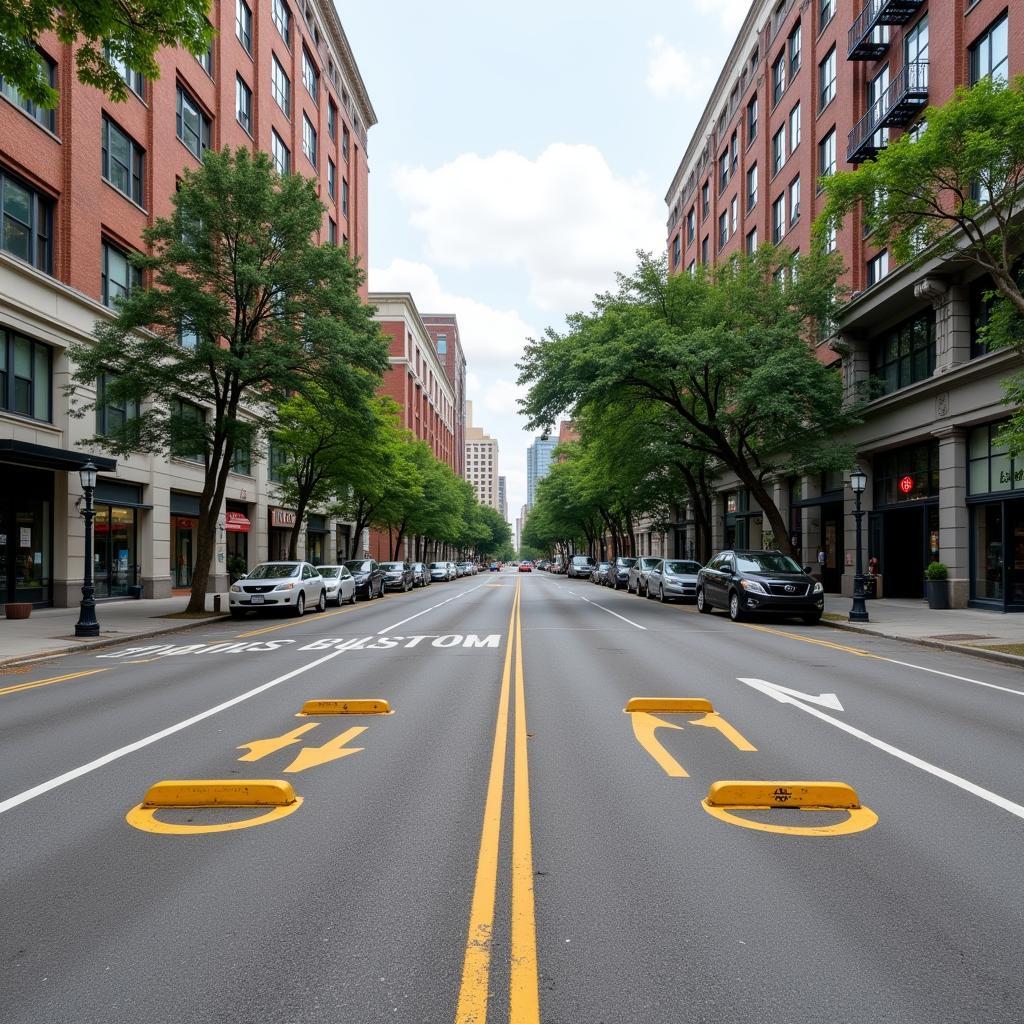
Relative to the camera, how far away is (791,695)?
373 inches

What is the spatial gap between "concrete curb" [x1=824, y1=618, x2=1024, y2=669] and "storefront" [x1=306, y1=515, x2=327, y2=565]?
118ft

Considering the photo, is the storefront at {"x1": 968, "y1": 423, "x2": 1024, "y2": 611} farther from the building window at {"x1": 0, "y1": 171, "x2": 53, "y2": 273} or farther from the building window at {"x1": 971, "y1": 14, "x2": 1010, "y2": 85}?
the building window at {"x1": 0, "y1": 171, "x2": 53, "y2": 273}

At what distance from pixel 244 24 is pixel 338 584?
2710 cm

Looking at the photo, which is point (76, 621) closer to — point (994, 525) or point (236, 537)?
point (236, 537)

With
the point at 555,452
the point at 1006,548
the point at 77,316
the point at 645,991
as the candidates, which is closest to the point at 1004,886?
the point at 645,991

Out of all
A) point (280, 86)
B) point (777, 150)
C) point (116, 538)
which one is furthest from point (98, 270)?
point (777, 150)

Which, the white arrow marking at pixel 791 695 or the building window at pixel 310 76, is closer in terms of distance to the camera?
the white arrow marking at pixel 791 695

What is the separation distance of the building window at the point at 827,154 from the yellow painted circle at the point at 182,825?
33494mm

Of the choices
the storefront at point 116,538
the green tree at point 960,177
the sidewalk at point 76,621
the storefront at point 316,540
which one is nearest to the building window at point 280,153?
the storefront at point 316,540

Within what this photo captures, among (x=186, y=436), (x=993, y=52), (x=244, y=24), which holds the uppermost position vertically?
(x=244, y=24)

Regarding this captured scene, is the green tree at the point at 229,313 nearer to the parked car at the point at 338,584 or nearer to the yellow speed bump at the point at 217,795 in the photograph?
the parked car at the point at 338,584

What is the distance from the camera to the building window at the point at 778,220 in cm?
3734

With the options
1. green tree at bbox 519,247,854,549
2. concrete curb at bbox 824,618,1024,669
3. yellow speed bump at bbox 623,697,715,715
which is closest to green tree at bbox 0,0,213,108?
yellow speed bump at bbox 623,697,715,715

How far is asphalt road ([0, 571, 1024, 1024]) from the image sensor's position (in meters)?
3.07
